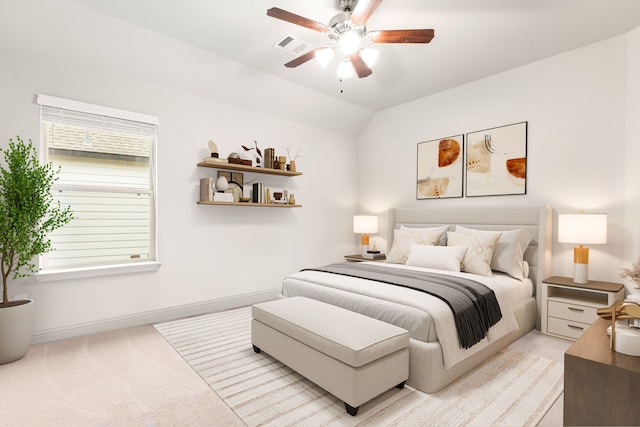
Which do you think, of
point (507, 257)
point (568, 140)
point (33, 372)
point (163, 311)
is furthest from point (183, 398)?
point (568, 140)

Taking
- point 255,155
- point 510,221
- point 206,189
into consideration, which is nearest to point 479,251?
point 510,221

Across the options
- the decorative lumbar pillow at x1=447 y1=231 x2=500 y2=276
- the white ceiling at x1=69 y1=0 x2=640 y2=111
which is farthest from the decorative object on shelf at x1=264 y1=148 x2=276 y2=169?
the decorative lumbar pillow at x1=447 y1=231 x2=500 y2=276

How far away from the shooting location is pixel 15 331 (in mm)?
2514

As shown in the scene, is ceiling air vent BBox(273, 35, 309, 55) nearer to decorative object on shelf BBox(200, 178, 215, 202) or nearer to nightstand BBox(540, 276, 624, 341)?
decorative object on shelf BBox(200, 178, 215, 202)

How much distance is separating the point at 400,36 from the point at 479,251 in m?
2.16

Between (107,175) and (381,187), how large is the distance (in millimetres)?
3720

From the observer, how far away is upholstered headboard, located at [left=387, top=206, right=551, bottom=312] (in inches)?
131

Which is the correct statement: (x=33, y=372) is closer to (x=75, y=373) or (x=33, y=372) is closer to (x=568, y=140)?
(x=75, y=373)

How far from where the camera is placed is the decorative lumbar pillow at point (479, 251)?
3178mm

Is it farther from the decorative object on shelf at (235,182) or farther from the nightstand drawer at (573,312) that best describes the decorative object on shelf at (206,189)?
the nightstand drawer at (573,312)

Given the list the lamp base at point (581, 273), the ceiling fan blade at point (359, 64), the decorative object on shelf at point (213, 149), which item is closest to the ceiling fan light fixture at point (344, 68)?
the ceiling fan blade at point (359, 64)

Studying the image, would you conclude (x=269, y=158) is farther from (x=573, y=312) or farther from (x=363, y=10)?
(x=573, y=312)

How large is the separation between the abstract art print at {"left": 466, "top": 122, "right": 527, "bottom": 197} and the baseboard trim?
3.04 metres

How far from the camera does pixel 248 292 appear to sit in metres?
4.27
